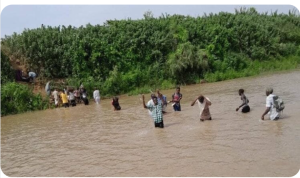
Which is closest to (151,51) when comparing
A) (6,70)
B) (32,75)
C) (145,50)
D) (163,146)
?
(145,50)

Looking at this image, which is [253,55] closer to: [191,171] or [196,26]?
[196,26]

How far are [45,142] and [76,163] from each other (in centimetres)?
323

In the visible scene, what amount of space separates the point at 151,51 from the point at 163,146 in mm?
19959

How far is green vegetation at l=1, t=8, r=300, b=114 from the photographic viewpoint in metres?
26.3

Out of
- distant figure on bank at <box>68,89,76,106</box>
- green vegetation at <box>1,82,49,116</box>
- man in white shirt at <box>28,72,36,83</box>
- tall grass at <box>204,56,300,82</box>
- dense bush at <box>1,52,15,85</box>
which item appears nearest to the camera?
distant figure on bank at <box>68,89,76,106</box>

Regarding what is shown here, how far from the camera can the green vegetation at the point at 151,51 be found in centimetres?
2631

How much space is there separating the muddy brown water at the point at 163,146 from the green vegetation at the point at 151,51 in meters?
11.2

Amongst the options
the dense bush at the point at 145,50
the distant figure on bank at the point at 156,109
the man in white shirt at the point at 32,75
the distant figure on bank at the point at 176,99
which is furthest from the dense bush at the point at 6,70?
the distant figure on bank at the point at 156,109

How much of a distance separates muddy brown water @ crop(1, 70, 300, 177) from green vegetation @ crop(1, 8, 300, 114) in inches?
442

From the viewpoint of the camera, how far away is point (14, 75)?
24.8m

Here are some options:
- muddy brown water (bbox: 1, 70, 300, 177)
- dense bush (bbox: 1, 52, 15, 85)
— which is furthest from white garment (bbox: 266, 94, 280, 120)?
dense bush (bbox: 1, 52, 15, 85)

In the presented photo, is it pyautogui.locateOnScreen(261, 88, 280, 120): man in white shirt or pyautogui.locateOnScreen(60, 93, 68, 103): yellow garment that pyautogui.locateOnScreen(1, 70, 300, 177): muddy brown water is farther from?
pyautogui.locateOnScreen(60, 93, 68, 103): yellow garment

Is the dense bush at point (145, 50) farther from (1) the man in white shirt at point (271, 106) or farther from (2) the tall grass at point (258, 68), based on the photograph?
(1) the man in white shirt at point (271, 106)

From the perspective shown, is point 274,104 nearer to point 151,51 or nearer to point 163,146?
point 163,146
